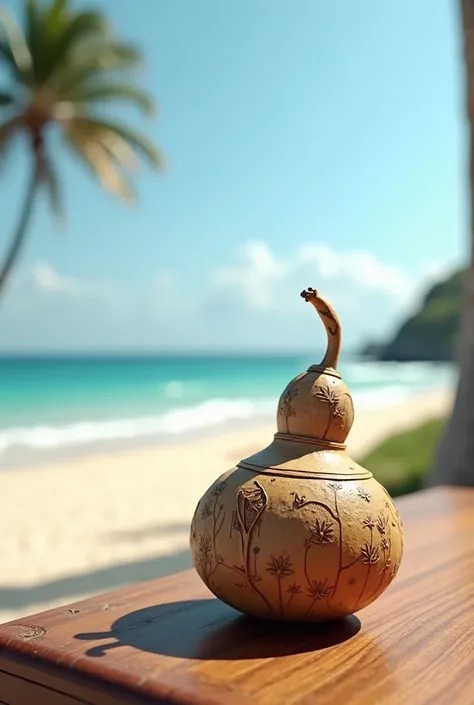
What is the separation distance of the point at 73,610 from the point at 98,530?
3.79 m

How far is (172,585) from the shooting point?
4.31 ft

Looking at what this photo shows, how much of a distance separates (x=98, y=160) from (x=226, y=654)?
9.91 meters

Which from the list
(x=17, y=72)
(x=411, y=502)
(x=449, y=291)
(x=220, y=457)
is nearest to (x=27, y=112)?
(x=17, y=72)

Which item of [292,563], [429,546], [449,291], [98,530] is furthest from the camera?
[449,291]

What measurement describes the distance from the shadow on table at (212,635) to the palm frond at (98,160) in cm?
949

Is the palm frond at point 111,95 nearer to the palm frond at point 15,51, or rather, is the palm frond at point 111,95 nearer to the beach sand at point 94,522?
the palm frond at point 15,51

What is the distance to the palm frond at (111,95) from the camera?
9797 mm

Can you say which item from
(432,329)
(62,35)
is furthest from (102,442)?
(432,329)

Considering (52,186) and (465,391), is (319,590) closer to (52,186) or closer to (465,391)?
(465,391)

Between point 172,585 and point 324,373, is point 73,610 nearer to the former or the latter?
point 172,585

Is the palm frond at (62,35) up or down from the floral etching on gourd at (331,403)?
up

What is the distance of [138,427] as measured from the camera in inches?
559

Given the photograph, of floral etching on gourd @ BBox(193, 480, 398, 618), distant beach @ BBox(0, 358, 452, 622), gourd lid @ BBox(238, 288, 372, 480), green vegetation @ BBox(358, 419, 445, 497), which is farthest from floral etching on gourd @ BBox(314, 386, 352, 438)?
green vegetation @ BBox(358, 419, 445, 497)

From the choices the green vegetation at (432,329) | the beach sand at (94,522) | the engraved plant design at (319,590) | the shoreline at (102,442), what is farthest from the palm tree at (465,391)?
the green vegetation at (432,329)
